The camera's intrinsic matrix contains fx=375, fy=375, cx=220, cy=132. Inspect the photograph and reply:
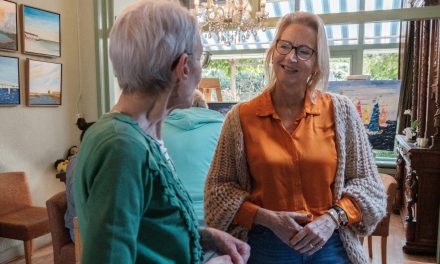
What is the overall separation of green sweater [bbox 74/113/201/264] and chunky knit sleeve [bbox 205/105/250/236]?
51 centimetres

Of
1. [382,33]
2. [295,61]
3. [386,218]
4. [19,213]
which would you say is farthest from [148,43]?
[382,33]

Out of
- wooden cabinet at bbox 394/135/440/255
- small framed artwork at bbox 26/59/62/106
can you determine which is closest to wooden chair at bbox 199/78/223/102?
small framed artwork at bbox 26/59/62/106

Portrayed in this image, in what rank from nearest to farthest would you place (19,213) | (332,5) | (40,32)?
(19,213) < (40,32) < (332,5)

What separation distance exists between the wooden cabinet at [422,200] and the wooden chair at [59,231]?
109 inches

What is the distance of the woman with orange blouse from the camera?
120 centimetres

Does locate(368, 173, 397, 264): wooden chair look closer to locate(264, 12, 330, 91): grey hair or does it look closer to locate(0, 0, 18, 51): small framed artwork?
locate(264, 12, 330, 91): grey hair

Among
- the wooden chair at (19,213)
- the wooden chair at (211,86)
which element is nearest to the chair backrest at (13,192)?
the wooden chair at (19,213)

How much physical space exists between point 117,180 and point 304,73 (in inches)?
34.4

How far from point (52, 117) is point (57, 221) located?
172 cm

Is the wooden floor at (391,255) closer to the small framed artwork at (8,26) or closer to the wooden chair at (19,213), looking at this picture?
the wooden chair at (19,213)

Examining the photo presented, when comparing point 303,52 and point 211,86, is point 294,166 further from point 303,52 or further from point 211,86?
point 211,86

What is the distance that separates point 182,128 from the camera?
188cm

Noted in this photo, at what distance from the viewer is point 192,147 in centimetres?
182

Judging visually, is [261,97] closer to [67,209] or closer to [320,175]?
[320,175]
